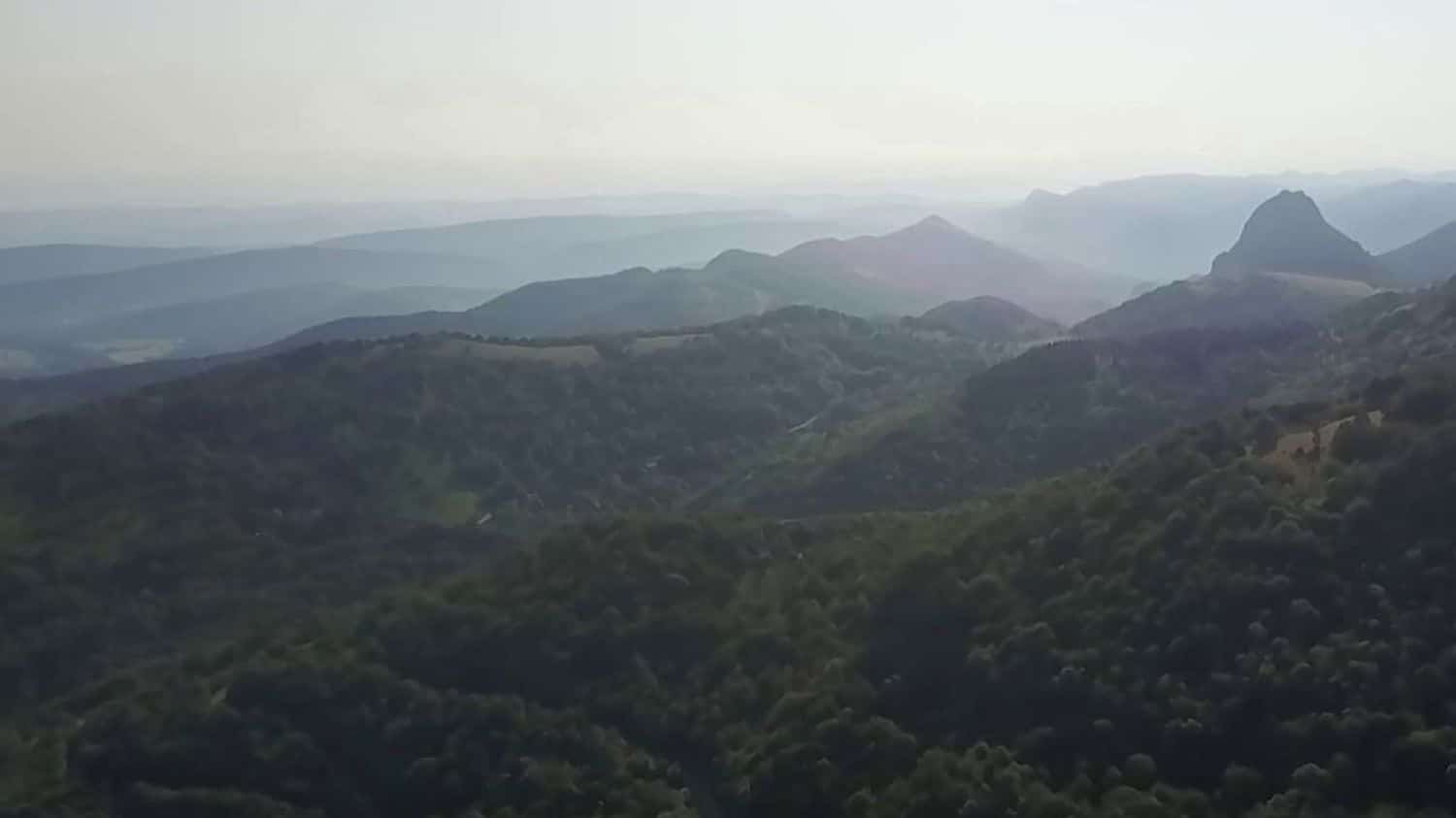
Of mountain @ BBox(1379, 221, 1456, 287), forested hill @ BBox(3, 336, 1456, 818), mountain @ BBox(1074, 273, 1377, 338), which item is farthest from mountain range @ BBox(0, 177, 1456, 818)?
mountain @ BBox(1379, 221, 1456, 287)

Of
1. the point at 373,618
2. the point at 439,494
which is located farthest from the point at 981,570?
the point at 439,494

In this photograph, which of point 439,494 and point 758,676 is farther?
point 439,494

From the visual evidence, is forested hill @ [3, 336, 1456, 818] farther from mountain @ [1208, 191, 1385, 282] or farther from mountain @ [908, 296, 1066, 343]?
mountain @ [1208, 191, 1385, 282]

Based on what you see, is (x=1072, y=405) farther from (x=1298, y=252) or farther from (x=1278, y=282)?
(x=1298, y=252)

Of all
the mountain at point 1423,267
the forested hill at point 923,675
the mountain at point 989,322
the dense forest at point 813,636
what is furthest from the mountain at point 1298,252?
the forested hill at point 923,675

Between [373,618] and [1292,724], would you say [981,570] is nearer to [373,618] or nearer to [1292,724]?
[1292,724]

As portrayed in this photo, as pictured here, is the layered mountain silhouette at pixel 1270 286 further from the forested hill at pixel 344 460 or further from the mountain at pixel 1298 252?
the forested hill at pixel 344 460
